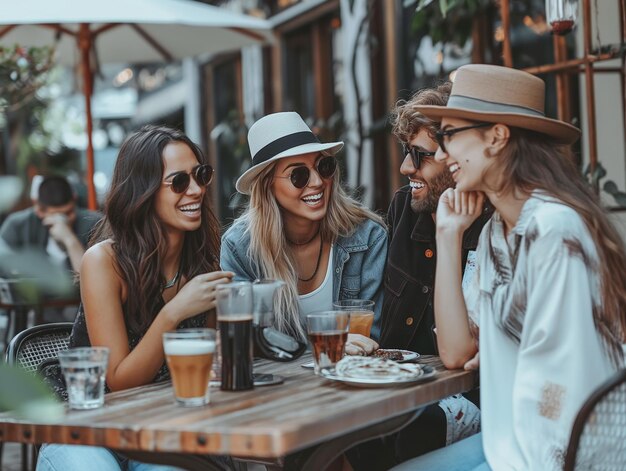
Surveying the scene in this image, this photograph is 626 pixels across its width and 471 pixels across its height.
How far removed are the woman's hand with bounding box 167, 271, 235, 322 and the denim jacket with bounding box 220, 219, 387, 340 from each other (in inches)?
26.5

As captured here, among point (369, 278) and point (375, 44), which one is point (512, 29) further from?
point (369, 278)

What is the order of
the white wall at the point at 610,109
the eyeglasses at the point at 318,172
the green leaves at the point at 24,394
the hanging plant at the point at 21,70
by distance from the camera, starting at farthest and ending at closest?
the hanging plant at the point at 21,70, the white wall at the point at 610,109, the eyeglasses at the point at 318,172, the green leaves at the point at 24,394

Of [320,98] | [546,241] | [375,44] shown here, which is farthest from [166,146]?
[320,98]

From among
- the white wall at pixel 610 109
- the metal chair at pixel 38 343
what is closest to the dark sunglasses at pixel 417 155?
the metal chair at pixel 38 343

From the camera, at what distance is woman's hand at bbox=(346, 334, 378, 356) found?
2.54 meters

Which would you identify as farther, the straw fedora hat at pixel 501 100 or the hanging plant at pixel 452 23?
the hanging plant at pixel 452 23

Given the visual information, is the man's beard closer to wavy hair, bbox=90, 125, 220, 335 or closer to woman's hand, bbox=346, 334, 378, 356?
woman's hand, bbox=346, 334, 378, 356

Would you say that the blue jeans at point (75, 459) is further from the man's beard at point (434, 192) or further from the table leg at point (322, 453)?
the man's beard at point (434, 192)

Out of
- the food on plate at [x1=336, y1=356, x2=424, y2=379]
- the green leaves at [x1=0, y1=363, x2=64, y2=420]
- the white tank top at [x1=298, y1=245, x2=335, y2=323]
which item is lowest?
the food on plate at [x1=336, y1=356, x2=424, y2=379]

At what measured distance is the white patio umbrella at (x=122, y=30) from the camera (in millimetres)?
4992

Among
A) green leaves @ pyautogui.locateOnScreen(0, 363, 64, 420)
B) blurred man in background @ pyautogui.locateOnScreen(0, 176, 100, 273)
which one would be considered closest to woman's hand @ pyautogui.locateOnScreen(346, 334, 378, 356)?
green leaves @ pyautogui.locateOnScreen(0, 363, 64, 420)

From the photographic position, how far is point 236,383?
6.96 feet

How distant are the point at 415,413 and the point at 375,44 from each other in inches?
197

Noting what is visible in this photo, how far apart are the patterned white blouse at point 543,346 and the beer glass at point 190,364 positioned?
2.15 feet
